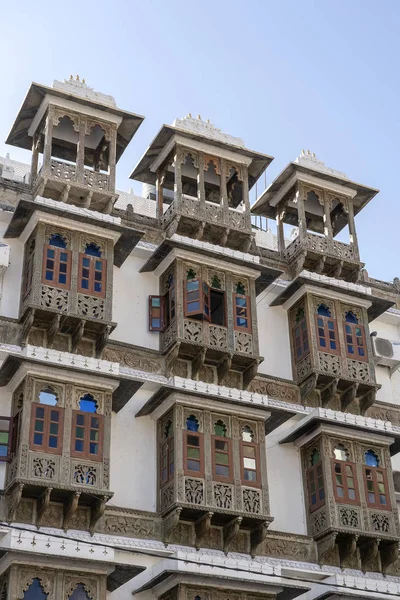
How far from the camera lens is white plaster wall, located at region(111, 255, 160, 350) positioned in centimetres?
2336

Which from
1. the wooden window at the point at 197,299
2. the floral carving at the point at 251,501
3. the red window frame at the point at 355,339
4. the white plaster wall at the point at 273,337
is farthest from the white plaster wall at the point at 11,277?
the red window frame at the point at 355,339

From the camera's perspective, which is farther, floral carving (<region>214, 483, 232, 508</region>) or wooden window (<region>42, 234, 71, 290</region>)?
wooden window (<region>42, 234, 71, 290</region>)

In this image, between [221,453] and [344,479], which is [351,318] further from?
[221,453]

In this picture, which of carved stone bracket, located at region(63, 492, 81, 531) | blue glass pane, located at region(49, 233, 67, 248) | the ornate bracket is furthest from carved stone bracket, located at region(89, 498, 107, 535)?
blue glass pane, located at region(49, 233, 67, 248)

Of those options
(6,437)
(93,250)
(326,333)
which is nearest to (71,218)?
(93,250)

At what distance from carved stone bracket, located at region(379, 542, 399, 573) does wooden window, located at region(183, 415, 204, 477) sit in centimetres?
473

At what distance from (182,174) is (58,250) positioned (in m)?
5.56

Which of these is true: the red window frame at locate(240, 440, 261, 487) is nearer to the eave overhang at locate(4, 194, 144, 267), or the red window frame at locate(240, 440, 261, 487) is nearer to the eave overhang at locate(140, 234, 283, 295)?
the eave overhang at locate(140, 234, 283, 295)

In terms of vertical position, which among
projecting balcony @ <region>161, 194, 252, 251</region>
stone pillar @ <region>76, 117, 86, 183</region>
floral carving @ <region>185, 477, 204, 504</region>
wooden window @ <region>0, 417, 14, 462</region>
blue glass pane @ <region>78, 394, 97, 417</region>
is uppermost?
stone pillar @ <region>76, 117, 86, 183</region>

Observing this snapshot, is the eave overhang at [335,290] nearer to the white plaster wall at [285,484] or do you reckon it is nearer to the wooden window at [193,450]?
the white plaster wall at [285,484]

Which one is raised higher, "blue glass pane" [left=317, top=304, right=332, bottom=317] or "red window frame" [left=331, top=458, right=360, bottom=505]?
"blue glass pane" [left=317, top=304, right=332, bottom=317]

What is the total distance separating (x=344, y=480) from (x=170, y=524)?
451 centimetres

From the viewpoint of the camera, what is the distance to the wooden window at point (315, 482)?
2289 centimetres

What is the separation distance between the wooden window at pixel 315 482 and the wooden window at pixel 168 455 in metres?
3.73
